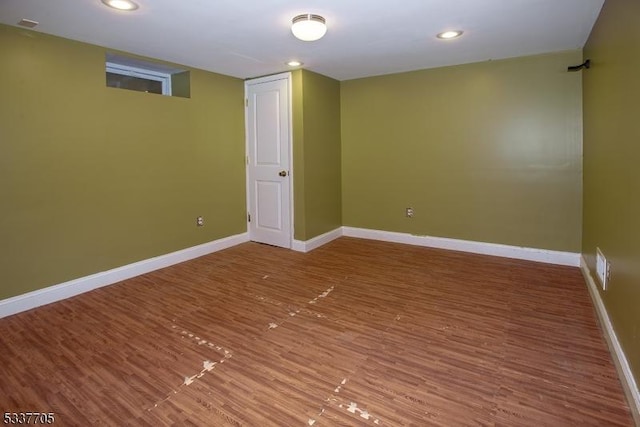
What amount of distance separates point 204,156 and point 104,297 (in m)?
1.83

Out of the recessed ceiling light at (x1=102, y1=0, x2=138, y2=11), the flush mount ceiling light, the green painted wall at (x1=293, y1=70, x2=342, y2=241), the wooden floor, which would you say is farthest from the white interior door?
the recessed ceiling light at (x1=102, y1=0, x2=138, y2=11)

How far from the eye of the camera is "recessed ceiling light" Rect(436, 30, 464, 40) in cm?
300

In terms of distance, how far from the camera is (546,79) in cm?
365

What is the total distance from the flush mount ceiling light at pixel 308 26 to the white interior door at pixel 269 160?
1.64 meters

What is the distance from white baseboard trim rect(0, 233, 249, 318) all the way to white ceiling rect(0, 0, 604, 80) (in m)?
1.99

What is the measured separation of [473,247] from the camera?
168 inches

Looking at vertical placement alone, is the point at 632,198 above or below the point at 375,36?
below

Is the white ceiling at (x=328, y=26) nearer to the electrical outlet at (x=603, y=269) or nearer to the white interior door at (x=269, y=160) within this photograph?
the white interior door at (x=269, y=160)

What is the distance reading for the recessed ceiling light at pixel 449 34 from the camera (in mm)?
3000

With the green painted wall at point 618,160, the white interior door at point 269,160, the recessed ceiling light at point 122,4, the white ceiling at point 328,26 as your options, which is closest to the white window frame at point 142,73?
the white ceiling at point 328,26

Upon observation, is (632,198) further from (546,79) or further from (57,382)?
(57,382)

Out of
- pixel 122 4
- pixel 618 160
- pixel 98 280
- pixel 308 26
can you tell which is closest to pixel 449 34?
pixel 308 26

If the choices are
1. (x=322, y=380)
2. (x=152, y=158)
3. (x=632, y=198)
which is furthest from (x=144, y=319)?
(x=632, y=198)

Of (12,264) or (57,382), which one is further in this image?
(12,264)
